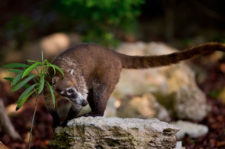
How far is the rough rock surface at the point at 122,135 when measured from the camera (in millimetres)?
3225

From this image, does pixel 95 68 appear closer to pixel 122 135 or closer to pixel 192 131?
pixel 122 135

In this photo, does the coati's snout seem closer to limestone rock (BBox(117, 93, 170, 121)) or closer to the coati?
the coati

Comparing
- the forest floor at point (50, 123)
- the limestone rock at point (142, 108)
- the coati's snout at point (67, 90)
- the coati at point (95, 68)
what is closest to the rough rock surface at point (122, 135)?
the coati's snout at point (67, 90)

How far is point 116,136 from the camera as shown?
325cm

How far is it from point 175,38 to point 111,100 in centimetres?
601

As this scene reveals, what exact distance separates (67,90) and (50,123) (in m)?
2.17

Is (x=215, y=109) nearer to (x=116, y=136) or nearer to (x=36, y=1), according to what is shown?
(x=116, y=136)

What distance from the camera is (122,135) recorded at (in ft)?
Answer: 10.6

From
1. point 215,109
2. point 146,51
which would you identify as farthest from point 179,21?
point 215,109

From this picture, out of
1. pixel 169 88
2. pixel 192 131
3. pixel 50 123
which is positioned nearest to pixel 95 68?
pixel 192 131

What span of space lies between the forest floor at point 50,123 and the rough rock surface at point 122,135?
3.54 ft

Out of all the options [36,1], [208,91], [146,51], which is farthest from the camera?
[36,1]

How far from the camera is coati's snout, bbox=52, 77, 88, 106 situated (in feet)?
12.4

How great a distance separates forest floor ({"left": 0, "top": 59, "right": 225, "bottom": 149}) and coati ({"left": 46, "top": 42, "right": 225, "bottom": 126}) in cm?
75
